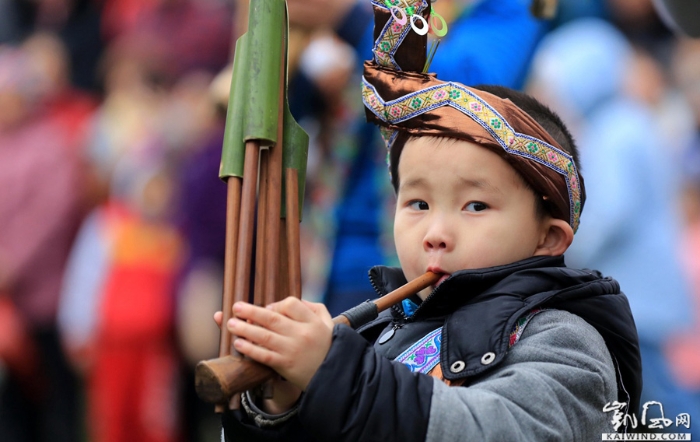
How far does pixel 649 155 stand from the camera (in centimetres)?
325

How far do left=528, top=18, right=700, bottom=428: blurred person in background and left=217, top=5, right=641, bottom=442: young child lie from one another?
122cm

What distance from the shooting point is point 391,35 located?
189 cm

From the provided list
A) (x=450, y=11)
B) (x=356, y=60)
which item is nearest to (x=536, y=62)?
(x=450, y=11)

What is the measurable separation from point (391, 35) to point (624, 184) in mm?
1562

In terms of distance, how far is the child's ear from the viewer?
1.93 m

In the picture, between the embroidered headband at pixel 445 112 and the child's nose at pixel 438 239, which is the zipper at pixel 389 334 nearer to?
the child's nose at pixel 438 239

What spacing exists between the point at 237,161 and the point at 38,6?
4943 mm

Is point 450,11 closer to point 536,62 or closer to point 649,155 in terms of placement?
point 536,62

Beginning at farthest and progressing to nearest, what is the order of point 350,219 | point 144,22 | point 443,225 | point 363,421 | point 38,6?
point 38,6 → point 144,22 → point 350,219 → point 443,225 → point 363,421

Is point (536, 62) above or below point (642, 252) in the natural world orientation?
above

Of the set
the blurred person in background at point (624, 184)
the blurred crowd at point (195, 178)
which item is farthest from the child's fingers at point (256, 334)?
the blurred person in background at point (624, 184)

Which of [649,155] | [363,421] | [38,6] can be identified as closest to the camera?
[363,421]

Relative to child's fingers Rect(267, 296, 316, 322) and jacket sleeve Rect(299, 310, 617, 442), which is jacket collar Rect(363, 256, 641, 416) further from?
child's fingers Rect(267, 296, 316, 322)

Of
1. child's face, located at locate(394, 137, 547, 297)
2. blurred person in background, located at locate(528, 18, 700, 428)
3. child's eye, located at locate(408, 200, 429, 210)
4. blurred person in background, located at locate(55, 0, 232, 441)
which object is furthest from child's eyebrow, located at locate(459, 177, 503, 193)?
blurred person in background, located at locate(55, 0, 232, 441)
